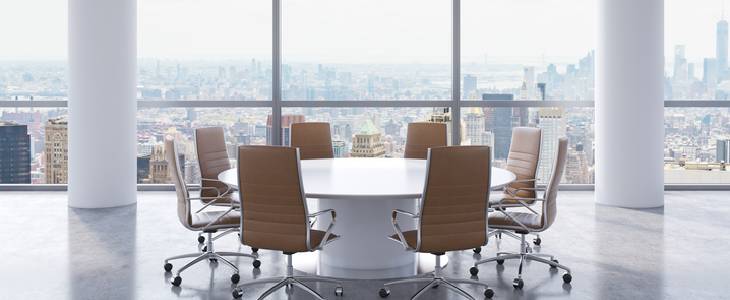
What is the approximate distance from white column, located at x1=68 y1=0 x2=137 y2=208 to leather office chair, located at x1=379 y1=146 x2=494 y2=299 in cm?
491

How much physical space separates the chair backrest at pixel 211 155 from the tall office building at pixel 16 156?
15.4 ft

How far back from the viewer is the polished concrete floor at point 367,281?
4.64m

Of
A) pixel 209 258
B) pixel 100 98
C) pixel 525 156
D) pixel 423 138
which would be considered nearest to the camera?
pixel 209 258

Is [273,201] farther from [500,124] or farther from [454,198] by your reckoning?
[500,124]

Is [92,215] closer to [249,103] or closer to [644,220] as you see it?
[249,103]

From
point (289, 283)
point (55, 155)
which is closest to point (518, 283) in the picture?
point (289, 283)

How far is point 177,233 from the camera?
652cm

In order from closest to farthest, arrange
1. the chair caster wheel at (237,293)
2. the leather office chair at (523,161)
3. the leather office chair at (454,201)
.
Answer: the leather office chair at (454,201), the chair caster wheel at (237,293), the leather office chair at (523,161)

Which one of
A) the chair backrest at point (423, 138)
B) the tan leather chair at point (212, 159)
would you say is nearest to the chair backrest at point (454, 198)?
the tan leather chair at point (212, 159)

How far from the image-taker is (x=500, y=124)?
9297 millimetres

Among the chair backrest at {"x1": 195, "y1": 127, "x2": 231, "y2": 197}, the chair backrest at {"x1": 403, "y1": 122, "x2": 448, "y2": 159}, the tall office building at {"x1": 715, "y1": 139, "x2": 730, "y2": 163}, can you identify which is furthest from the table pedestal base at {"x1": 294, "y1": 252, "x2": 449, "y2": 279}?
the tall office building at {"x1": 715, "y1": 139, "x2": 730, "y2": 163}

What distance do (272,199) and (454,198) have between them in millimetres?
1069

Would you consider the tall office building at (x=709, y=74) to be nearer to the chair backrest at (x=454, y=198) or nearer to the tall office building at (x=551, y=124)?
the tall office building at (x=551, y=124)

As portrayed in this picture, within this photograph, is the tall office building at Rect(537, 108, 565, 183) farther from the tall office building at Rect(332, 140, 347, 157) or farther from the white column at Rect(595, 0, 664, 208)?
the tall office building at Rect(332, 140, 347, 157)
